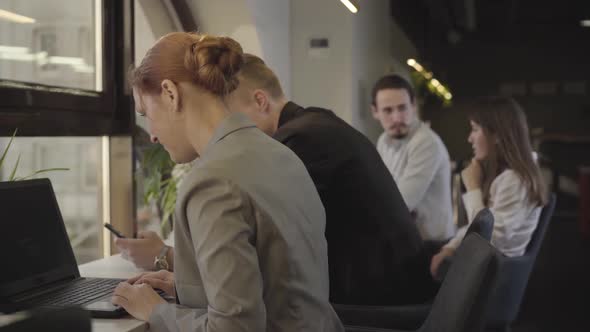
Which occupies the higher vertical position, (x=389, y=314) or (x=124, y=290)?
(x=124, y=290)

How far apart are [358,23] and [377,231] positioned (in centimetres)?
323

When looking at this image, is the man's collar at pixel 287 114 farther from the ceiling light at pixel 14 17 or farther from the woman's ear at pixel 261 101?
the ceiling light at pixel 14 17

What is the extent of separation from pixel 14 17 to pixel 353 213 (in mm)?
1398

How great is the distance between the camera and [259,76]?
2.40m

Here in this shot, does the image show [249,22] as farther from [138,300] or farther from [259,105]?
[138,300]

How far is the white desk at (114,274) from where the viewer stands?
4.93ft

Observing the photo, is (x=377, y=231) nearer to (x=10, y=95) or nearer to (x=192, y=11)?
(x=10, y=95)

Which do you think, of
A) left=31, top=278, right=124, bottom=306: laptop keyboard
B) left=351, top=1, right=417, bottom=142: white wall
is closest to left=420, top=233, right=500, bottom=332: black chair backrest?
left=31, top=278, right=124, bottom=306: laptop keyboard

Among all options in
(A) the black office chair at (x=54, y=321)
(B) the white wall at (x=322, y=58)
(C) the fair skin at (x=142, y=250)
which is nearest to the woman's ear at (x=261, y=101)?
(C) the fair skin at (x=142, y=250)

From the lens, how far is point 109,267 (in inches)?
90.0

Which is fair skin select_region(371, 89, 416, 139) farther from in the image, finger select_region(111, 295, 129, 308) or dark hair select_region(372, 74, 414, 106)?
finger select_region(111, 295, 129, 308)

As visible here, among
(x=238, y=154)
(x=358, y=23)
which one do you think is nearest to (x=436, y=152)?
(x=358, y=23)

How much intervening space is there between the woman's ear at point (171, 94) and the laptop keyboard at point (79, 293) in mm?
563

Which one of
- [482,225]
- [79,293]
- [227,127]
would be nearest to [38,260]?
[79,293]
